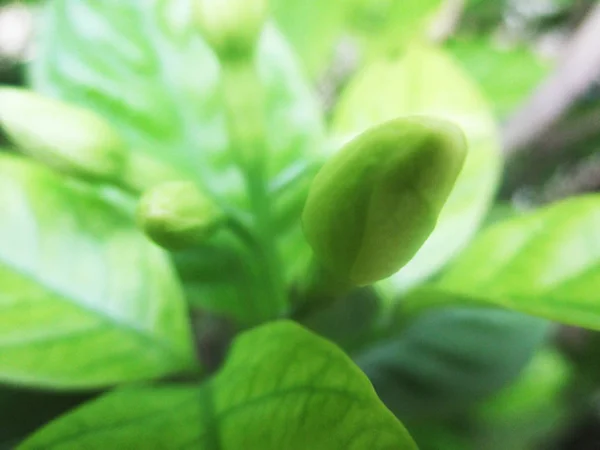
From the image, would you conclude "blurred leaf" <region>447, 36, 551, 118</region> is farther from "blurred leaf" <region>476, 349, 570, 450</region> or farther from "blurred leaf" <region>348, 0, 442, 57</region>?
"blurred leaf" <region>476, 349, 570, 450</region>

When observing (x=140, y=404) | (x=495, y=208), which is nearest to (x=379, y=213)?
(x=140, y=404)

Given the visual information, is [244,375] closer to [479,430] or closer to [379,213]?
[379,213]

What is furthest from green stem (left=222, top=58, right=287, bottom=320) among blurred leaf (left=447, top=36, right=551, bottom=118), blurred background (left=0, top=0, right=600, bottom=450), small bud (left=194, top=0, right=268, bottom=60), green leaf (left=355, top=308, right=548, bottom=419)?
blurred leaf (left=447, top=36, right=551, bottom=118)

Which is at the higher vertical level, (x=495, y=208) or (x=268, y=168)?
(x=268, y=168)

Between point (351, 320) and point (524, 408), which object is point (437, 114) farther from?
point (524, 408)

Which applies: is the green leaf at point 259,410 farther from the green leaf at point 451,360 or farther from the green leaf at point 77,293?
the green leaf at point 451,360

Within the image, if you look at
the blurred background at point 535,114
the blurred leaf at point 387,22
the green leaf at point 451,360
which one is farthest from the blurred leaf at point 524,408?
the blurred leaf at point 387,22

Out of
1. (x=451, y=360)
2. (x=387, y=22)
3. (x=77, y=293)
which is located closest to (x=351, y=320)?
(x=451, y=360)
